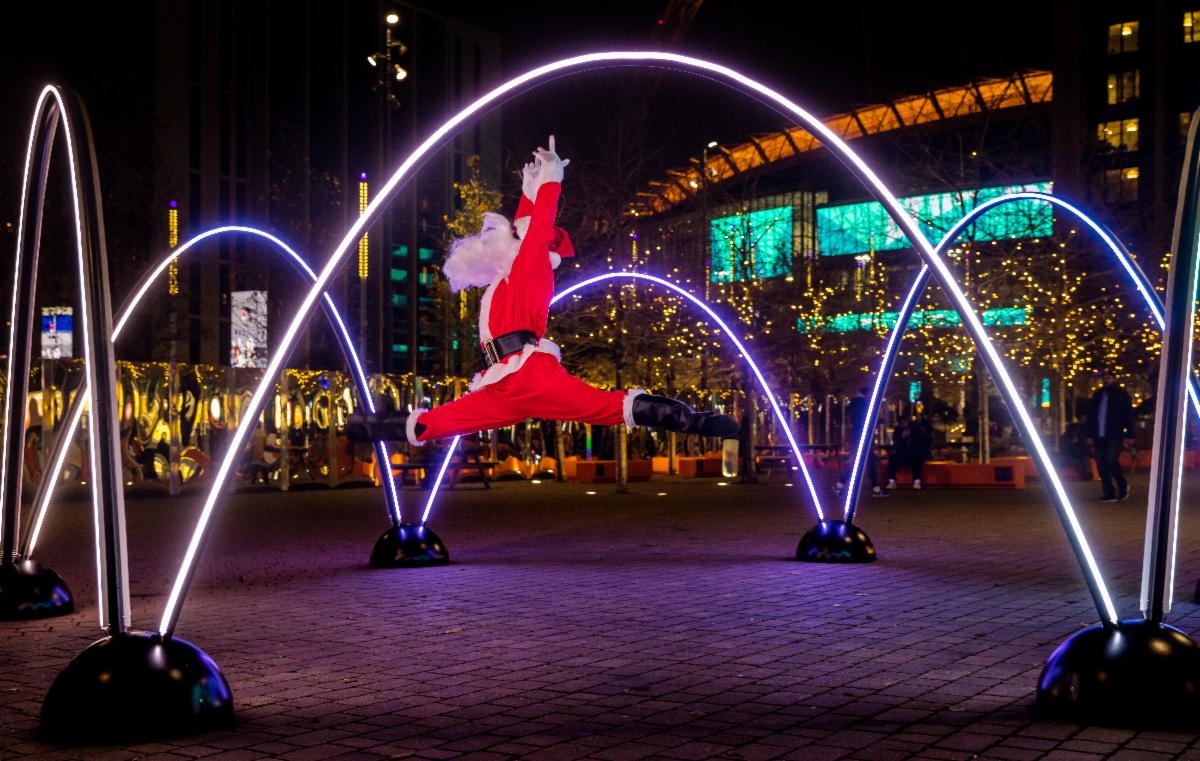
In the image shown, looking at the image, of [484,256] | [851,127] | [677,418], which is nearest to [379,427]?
[484,256]

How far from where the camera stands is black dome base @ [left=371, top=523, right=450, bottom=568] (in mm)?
12617

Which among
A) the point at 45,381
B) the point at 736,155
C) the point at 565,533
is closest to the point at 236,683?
the point at 565,533

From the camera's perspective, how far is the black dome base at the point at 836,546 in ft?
41.3

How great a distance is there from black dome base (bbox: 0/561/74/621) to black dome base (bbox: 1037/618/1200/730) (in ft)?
23.6

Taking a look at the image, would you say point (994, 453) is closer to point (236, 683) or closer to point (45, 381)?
point (45, 381)

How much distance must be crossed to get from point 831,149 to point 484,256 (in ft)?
7.91

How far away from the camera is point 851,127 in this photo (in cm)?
5391

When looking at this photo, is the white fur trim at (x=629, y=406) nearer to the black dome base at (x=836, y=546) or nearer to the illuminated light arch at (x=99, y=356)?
the illuminated light arch at (x=99, y=356)

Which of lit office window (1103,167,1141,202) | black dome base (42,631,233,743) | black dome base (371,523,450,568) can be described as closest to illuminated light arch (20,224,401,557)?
black dome base (371,523,450,568)

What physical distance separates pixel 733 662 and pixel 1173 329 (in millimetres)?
3092

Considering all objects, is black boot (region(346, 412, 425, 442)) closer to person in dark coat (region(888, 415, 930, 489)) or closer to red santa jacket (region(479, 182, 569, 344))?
red santa jacket (region(479, 182, 569, 344))

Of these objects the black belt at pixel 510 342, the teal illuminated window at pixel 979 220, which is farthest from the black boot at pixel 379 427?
the teal illuminated window at pixel 979 220

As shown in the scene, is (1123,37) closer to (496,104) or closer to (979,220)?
(979,220)

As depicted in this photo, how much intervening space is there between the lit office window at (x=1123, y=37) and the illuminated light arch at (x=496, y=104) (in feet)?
295
